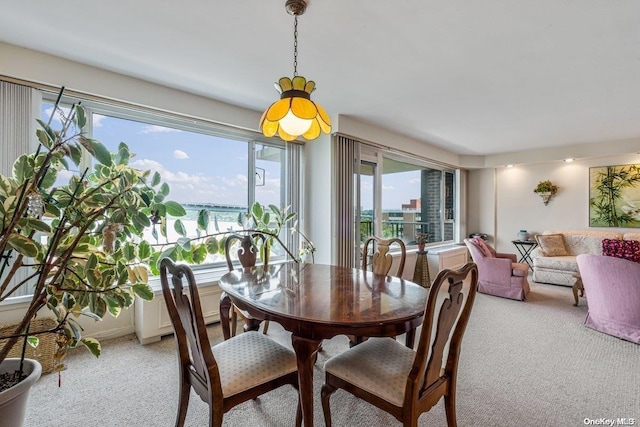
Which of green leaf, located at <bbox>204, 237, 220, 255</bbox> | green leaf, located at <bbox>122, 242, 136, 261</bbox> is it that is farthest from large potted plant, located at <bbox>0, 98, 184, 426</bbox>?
green leaf, located at <bbox>204, 237, 220, 255</bbox>

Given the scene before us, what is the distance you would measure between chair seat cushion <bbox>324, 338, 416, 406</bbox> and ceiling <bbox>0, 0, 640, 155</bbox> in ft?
6.54

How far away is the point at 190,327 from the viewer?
136cm

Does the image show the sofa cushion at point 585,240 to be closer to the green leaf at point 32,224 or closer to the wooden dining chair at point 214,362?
the wooden dining chair at point 214,362

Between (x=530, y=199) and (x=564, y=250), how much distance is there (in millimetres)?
1257

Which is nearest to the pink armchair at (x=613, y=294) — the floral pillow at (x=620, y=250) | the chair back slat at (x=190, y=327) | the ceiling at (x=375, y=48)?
the floral pillow at (x=620, y=250)

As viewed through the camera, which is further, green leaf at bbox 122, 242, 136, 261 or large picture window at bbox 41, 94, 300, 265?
large picture window at bbox 41, 94, 300, 265

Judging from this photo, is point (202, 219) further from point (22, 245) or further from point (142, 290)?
point (22, 245)

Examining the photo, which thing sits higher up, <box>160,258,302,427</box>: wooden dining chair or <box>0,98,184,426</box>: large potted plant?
<box>0,98,184,426</box>: large potted plant

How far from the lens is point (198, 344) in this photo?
1.31m

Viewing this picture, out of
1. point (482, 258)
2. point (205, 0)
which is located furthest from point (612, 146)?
point (205, 0)

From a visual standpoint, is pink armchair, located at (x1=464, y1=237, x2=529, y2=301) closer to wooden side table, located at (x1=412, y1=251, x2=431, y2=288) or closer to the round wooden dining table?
wooden side table, located at (x1=412, y1=251, x2=431, y2=288)

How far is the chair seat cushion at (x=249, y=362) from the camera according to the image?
141 centimetres

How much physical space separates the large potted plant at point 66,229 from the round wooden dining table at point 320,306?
0.61 m

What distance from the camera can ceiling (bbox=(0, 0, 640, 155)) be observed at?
72.0 inches
